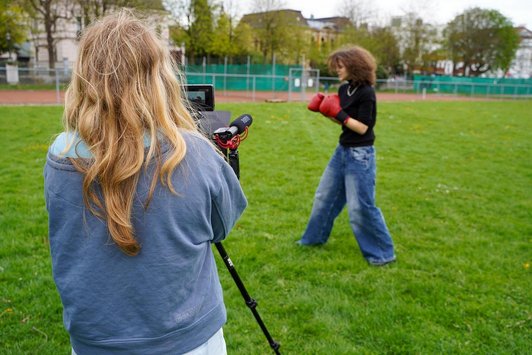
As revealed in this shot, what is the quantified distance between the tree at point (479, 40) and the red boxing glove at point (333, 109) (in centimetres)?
5189

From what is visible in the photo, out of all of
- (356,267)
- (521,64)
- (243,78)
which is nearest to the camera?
(356,267)

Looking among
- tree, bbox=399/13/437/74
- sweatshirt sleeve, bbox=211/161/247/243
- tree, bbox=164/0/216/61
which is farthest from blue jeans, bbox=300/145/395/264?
tree, bbox=399/13/437/74

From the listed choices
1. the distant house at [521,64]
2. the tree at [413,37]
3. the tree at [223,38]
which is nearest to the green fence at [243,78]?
the tree at [223,38]

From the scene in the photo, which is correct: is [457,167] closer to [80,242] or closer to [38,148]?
[38,148]

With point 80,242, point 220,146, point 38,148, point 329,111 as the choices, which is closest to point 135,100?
point 80,242

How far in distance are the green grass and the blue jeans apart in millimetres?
173

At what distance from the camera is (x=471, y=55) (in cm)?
5266

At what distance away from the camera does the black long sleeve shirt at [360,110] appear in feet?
13.2

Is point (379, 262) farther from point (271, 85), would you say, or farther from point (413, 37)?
point (413, 37)

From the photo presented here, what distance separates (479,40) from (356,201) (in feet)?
181

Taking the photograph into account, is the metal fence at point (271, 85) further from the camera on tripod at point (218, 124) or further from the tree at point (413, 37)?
the tree at point (413, 37)

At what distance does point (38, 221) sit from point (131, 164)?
4.40m

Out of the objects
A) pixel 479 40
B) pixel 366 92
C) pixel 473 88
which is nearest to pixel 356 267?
pixel 366 92

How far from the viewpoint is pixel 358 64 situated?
400cm
